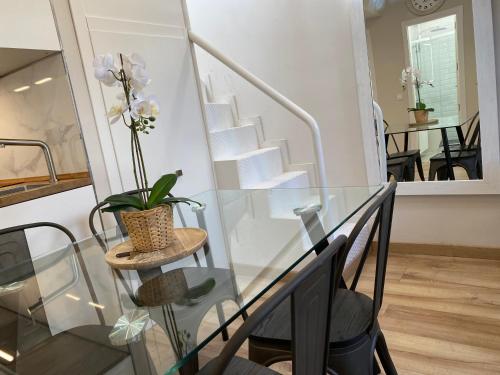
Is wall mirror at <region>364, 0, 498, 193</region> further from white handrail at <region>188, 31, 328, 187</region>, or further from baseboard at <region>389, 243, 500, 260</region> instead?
white handrail at <region>188, 31, 328, 187</region>

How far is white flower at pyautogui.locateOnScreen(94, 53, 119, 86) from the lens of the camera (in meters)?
1.11

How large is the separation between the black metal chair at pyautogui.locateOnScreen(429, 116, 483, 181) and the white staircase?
965 millimetres

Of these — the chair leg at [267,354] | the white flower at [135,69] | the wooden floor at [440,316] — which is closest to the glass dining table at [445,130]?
the wooden floor at [440,316]

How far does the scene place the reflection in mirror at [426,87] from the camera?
244 cm

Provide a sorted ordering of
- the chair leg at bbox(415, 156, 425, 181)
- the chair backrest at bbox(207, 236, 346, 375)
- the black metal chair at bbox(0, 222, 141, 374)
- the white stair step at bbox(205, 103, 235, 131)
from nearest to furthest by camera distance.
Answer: the chair backrest at bbox(207, 236, 346, 375) → the black metal chair at bbox(0, 222, 141, 374) → the chair leg at bbox(415, 156, 425, 181) → the white stair step at bbox(205, 103, 235, 131)

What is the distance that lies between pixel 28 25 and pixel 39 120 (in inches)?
24.2

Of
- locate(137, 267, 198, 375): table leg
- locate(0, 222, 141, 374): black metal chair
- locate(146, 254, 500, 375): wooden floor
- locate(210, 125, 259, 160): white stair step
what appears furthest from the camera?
locate(210, 125, 259, 160): white stair step

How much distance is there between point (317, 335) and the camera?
2.68 feet

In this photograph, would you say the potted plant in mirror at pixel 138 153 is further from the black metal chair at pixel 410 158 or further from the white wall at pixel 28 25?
the black metal chair at pixel 410 158

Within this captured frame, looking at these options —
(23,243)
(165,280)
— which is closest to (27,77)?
(23,243)

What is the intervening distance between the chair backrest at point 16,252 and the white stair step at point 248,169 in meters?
1.29

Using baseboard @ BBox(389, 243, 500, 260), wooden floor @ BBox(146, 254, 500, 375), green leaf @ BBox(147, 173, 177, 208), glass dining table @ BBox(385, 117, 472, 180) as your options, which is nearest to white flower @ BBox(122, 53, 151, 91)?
green leaf @ BBox(147, 173, 177, 208)

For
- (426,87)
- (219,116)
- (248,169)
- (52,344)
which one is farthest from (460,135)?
(52,344)

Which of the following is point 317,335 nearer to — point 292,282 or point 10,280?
point 292,282
